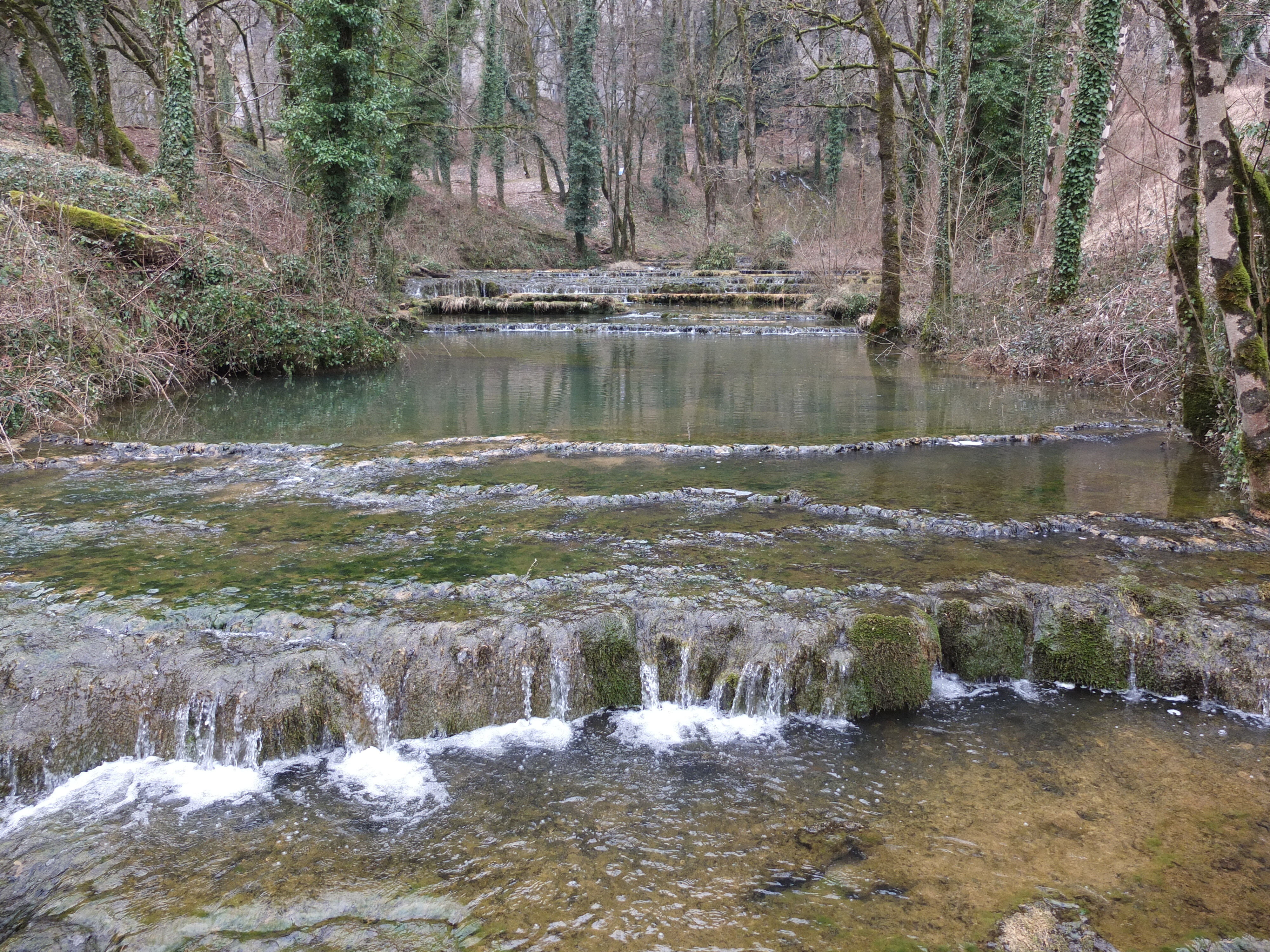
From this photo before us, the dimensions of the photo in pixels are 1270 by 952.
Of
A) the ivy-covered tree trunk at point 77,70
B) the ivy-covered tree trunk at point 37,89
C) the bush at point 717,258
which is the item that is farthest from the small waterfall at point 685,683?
the bush at point 717,258

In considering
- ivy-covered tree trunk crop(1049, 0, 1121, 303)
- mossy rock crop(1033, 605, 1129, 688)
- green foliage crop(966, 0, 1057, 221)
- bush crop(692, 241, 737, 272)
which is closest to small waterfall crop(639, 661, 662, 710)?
mossy rock crop(1033, 605, 1129, 688)

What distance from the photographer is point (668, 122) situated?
43.8 m

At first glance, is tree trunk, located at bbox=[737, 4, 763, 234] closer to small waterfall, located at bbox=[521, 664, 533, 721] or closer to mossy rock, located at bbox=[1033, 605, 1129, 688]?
mossy rock, located at bbox=[1033, 605, 1129, 688]

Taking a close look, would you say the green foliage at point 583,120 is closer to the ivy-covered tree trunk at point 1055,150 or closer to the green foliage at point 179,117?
the green foliage at point 179,117

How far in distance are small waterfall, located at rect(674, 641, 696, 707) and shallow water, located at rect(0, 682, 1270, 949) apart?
0.69 feet

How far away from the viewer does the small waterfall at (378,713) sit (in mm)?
4371

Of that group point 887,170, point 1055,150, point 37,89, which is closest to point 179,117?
point 37,89

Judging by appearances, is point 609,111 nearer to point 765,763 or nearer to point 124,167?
point 124,167

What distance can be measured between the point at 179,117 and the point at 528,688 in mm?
18378

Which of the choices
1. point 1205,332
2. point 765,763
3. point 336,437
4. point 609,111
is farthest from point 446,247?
point 765,763

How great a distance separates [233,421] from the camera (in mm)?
10516

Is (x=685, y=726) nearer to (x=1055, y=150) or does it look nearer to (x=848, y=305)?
(x=1055, y=150)

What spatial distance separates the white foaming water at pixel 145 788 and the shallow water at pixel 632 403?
5.49m

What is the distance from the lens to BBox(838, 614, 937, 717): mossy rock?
4.55 m
